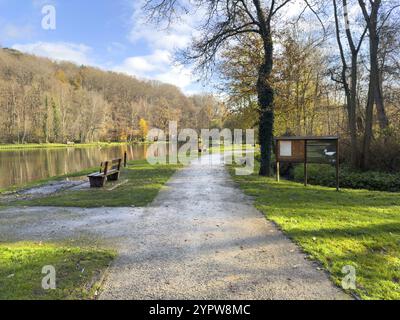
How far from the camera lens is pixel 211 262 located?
4215 mm

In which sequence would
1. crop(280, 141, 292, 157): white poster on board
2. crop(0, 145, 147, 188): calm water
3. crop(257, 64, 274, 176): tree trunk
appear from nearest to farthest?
1. crop(280, 141, 292, 157): white poster on board
2. crop(257, 64, 274, 176): tree trunk
3. crop(0, 145, 147, 188): calm water

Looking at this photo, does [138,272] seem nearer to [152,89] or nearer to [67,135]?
[67,135]

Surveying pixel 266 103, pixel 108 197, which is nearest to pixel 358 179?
pixel 266 103

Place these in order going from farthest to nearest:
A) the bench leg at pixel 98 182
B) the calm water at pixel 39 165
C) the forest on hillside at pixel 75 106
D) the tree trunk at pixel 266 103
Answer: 1. the forest on hillside at pixel 75 106
2. the calm water at pixel 39 165
3. the tree trunk at pixel 266 103
4. the bench leg at pixel 98 182

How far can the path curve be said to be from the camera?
11.2 ft

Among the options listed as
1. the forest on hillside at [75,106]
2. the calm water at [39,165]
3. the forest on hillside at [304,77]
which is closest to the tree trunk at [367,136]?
the forest on hillside at [304,77]

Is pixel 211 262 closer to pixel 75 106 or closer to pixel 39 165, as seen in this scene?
pixel 39 165

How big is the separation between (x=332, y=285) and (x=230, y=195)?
5635 mm

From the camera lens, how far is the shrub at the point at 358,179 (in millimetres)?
12070

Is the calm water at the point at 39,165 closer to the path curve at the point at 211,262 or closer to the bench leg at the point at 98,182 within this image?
the bench leg at the point at 98,182

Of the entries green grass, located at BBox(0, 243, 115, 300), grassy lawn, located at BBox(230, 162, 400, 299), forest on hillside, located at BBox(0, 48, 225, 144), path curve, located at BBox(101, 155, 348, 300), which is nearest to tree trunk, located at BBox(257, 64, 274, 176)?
grassy lawn, located at BBox(230, 162, 400, 299)

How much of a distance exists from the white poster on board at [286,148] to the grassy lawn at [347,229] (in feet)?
5.10

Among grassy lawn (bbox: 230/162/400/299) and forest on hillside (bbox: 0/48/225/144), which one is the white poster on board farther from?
forest on hillside (bbox: 0/48/225/144)

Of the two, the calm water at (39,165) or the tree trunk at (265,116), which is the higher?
the tree trunk at (265,116)
